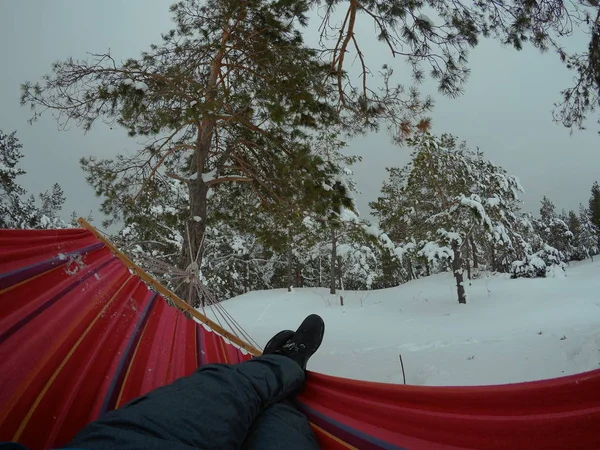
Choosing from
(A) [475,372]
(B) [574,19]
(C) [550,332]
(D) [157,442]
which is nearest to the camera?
(D) [157,442]

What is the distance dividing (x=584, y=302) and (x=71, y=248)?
7.69m

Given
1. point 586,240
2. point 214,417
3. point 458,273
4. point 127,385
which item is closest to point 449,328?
point 458,273

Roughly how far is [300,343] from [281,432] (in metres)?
0.70

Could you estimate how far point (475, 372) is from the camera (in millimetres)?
2551

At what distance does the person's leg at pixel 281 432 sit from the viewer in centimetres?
79

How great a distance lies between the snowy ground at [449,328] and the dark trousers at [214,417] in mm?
1971

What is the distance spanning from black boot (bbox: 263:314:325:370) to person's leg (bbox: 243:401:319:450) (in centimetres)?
41

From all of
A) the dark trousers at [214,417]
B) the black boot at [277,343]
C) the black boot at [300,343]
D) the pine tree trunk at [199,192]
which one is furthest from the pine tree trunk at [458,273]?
the dark trousers at [214,417]

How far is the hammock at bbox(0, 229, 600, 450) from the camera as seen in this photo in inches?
29.7

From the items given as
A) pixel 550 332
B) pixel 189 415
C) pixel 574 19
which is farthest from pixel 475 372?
pixel 574 19

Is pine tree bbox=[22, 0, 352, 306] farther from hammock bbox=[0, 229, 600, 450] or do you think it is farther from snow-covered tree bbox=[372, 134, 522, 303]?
snow-covered tree bbox=[372, 134, 522, 303]

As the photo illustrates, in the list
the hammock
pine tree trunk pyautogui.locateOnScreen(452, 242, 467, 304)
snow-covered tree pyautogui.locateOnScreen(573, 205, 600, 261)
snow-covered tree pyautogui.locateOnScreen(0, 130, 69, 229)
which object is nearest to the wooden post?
the hammock

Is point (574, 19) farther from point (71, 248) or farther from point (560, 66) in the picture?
point (71, 248)

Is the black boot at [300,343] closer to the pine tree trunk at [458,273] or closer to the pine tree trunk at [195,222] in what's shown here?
the pine tree trunk at [195,222]
